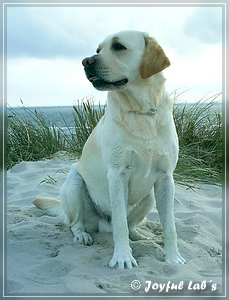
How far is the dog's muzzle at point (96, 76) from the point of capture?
3438 millimetres

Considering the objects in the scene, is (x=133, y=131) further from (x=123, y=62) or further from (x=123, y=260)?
(x=123, y=260)

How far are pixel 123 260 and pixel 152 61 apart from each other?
128 centimetres

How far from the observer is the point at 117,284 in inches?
125

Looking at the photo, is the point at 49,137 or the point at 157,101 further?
the point at 49,137

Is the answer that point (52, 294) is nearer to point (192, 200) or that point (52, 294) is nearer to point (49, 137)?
point (192, 200)

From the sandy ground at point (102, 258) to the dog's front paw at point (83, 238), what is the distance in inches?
1.6

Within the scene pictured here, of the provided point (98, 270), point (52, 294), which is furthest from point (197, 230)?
point (52, 294)

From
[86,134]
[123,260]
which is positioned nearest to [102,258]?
[123,260]

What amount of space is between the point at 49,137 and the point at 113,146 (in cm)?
441

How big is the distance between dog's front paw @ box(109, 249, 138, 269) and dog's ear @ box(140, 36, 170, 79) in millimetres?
1140

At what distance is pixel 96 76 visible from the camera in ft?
11.3

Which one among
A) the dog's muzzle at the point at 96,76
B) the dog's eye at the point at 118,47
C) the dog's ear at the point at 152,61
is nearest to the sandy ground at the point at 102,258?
the dog's muzzle at the point at 96,76

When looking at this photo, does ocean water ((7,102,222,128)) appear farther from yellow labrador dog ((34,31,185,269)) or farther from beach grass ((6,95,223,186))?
yellow labrador dog ((34,31,185,269))

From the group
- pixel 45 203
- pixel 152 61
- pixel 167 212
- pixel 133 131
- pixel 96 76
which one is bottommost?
pixel 45 203
